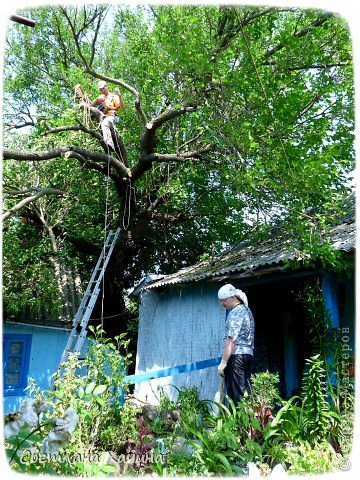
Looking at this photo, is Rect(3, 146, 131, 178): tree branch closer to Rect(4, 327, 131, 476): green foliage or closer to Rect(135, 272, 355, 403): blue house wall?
Rect(135, 272, 355, 403): blue house wall

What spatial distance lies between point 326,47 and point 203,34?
2.24 meters

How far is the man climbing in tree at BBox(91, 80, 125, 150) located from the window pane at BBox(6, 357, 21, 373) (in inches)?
186

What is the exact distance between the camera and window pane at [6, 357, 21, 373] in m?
9.26

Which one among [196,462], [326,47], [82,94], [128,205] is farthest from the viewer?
[128,205]

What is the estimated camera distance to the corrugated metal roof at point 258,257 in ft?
20.4

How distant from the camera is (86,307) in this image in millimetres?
9328

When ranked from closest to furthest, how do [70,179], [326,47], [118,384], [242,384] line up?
[118,384] → [242,384] → [326,47] → [70,179]

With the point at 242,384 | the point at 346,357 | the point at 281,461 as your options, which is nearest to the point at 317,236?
the point at 346,357

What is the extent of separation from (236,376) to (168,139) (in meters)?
6.80

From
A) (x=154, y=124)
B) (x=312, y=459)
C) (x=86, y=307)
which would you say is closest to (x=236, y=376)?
(x=312, y=459)

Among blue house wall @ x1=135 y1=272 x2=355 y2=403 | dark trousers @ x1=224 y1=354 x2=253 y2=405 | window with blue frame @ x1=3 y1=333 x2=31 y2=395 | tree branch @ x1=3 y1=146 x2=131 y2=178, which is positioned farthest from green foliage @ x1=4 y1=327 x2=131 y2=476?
window with blue frame @ x1=3 y1=333 x2=31 y2=395

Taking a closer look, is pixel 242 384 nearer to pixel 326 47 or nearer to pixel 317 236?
pixel 317 236

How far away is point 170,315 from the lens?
906 cm

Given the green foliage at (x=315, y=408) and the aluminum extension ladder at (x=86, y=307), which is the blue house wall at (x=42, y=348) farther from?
the green foliage at (x=315, y=408)
